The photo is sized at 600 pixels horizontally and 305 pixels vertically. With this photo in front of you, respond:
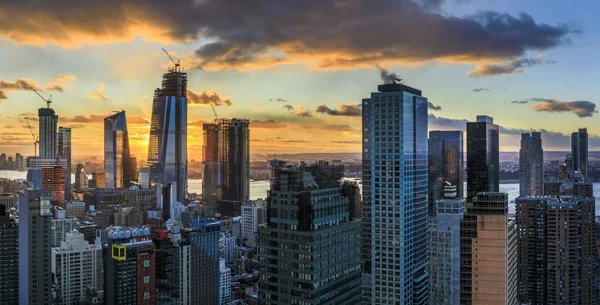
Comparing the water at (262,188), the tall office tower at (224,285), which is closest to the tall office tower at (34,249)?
the tall office tower at (224,285)

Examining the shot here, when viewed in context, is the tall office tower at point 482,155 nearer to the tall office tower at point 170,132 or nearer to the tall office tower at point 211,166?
the tall office tower at point 211,166

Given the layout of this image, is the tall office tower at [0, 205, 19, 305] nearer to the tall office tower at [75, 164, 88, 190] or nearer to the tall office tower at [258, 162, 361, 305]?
the tall office tower at [258, 162, 361, 305]

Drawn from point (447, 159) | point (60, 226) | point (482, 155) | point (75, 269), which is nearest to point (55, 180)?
point (60, 226)

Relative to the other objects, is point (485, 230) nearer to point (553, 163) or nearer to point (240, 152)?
point (553, 163)

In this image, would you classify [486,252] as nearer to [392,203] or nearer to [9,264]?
[392,203]

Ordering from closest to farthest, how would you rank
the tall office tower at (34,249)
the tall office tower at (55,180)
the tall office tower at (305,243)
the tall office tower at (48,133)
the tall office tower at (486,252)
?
the tall office tower at (305,243) < the tall office tower at (486,252) < the tall office tower at (34,249) < the tall office tower at (55,180) < the tall office tower at (48,133)

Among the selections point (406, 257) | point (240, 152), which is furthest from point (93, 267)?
point (240, 152)
